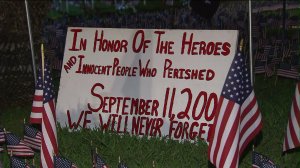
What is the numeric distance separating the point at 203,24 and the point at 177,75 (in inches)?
469

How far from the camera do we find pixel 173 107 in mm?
9523

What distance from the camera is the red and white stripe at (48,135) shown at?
797cm

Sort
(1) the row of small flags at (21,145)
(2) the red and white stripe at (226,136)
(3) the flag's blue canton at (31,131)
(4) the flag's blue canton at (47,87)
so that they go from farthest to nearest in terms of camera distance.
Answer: (3) the flag's blue canton at (31,131)
(1) the row of small flags at (21,145)
(4) the flag's blue canton at (47,87)
(2) the red and white stripe at (226,136)

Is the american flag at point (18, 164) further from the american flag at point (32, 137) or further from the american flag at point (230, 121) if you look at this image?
the american flag at point (230, 121)

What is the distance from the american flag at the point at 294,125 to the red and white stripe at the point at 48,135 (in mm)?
2807

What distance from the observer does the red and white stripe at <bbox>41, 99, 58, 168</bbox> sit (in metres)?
7.97

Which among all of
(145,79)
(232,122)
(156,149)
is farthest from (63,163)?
A: (145,79)

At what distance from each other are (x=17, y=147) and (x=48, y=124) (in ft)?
3.10

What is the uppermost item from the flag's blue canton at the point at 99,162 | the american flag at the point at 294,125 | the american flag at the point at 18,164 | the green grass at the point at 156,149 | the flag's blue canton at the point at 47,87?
the flag's blue canton at the point at 47,87

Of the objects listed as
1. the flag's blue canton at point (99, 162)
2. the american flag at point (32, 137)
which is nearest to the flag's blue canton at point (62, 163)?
the flag's blue canton at point (99, 162)

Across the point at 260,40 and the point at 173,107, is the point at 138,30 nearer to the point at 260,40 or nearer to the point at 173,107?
the point at 173,107

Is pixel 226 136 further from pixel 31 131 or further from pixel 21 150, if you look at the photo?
pixel 31 131

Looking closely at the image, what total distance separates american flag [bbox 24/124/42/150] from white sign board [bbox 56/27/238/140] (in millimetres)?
1232

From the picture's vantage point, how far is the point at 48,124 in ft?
26.2
